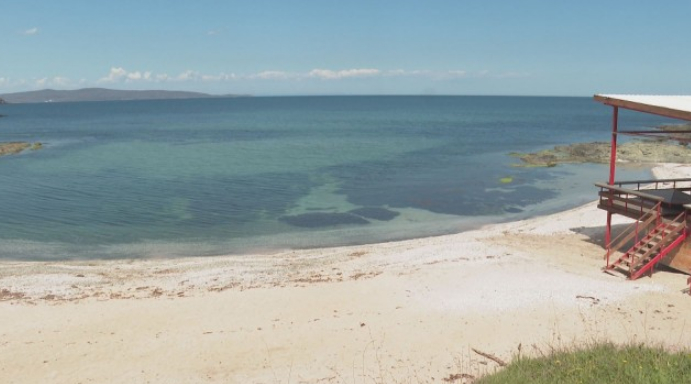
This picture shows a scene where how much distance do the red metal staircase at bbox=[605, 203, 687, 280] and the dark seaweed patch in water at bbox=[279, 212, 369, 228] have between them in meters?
14.3

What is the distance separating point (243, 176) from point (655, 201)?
106ft

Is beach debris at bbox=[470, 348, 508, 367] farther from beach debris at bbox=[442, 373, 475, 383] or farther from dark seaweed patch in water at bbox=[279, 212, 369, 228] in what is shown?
dark seaweed patch in water at bbox=[279, 212, 369, 228]

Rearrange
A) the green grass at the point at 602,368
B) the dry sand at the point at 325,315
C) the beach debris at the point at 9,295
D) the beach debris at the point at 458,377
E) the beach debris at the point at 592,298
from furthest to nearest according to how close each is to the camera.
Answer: the beach debris at the point at 9,295
the beach debris at the point at 592,298
the dry sand at the point at 325,315
the beach debris at the point at 458,377
the green grass at the point at 602,368

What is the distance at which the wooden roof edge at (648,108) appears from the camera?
16.7m

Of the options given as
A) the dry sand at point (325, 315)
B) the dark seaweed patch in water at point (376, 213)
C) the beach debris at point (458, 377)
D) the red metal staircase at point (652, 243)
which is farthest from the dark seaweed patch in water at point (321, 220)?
the beach debris at point (458, 377)

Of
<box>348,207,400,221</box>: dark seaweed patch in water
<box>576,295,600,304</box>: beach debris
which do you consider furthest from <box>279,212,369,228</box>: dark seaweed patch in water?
<box>576,295,600,304</box>: beach debris

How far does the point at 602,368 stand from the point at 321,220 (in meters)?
21.6

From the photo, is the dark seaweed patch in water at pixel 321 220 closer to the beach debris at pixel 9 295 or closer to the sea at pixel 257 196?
the sea at pixel 257 196

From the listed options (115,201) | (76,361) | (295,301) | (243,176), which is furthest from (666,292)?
(243,176)

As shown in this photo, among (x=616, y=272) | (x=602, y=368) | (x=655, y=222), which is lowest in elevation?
(x=616, y=272)

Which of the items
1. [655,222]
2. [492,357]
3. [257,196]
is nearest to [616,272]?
[655,222]

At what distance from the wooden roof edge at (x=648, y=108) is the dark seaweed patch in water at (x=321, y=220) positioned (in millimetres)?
14048

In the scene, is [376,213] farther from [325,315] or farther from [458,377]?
[458,377]

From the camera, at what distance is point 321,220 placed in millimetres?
31031
